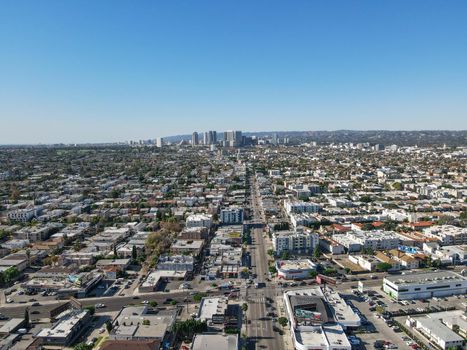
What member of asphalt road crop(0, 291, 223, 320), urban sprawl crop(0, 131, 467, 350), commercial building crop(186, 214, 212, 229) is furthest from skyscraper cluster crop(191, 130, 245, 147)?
asphalt road crop(0, 291, 223, 320)

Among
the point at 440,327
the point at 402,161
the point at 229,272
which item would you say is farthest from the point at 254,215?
the point at 402,161

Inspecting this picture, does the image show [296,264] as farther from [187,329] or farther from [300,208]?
[300,208]

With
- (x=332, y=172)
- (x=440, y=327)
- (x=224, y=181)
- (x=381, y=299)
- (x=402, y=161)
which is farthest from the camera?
(x=402, y=161)

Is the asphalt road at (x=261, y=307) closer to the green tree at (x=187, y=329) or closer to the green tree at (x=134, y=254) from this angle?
the green tree at (x=187, y=329)

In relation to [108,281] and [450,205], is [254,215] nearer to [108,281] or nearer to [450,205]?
[108,281]

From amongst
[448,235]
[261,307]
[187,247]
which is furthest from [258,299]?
[448,235]

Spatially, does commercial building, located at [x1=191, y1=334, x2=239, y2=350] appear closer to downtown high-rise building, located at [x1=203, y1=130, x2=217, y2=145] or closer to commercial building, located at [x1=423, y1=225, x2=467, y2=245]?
commercial building, located at [x1=423, y1=225, x2=467, y2=245]

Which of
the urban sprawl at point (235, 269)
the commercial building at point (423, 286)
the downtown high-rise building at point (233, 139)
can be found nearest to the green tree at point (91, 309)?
the urban sprawl at point (235, 269)
